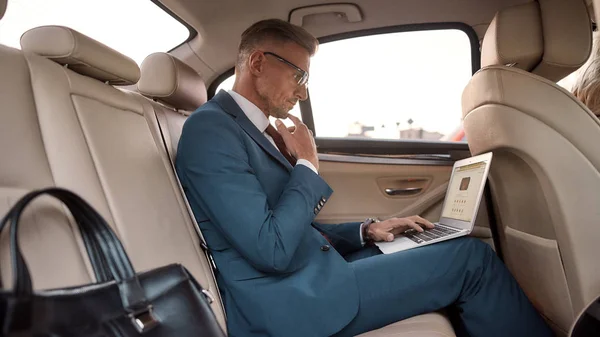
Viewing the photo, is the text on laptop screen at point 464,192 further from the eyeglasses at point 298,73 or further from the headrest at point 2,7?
the headrest at point 2,7

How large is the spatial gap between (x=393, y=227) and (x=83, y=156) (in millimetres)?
1020

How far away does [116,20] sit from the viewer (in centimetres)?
179

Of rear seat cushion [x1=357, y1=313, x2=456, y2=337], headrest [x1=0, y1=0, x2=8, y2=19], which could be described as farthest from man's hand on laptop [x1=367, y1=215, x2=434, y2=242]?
headrest [x1=0, y1=0, x2=8, y2=19]

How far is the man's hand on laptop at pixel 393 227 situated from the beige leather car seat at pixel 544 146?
277mm

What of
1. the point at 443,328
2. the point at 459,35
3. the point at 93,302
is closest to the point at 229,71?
the point at 459,35

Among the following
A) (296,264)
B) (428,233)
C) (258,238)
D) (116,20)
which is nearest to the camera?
(258,238)

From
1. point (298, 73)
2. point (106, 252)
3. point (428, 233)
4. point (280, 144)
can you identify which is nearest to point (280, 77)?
point (298, 73)

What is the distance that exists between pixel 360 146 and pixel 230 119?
117 centimetres

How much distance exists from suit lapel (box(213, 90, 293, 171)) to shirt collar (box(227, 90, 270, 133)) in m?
0.09

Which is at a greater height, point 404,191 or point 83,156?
point 83,156

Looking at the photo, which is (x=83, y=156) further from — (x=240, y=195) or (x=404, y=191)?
(x=404, y=191)

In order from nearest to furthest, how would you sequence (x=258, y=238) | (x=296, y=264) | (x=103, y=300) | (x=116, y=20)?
(x=103, y=300) < (x=258, y=238) < (x=296, y=264) < (x=116, y=20)

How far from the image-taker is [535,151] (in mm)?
1218

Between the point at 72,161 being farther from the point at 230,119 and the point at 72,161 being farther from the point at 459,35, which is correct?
the point at 459,35
